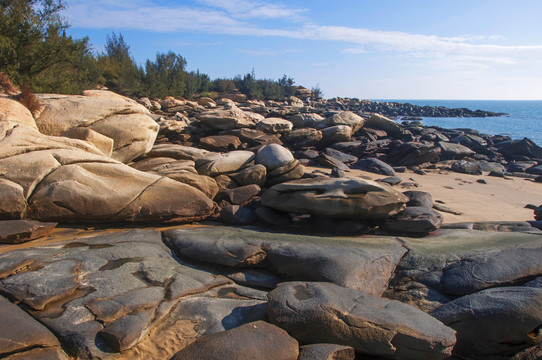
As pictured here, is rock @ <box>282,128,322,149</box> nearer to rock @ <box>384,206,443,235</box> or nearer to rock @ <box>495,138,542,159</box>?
rock @ <box>384,206,443,235</box>

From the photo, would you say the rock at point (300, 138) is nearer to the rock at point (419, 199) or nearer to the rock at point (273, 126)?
the rock at point (273, 126)

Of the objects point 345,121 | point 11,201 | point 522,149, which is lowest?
point 11,201

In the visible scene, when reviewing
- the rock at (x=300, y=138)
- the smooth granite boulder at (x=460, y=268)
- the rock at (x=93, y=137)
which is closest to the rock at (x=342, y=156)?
the rock at (x=300, y=138)

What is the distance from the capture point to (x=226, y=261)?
14.6 ft

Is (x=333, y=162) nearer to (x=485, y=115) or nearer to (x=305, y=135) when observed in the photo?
(x=305, y=135)

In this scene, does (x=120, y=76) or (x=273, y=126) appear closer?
(x=273, y=126)

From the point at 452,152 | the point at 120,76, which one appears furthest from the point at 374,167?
the point at 120,76

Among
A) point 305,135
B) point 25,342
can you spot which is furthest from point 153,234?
point 305,135

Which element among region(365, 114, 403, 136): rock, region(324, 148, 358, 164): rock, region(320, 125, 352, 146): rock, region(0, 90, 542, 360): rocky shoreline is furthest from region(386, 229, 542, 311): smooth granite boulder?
region(365, 114, 403, 136): rock

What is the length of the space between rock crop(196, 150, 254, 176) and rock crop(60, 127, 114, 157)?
70.3 inches

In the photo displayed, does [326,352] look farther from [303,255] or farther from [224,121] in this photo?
[224,121]

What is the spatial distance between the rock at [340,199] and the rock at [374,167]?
5.27m

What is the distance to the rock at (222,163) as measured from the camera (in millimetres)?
7784

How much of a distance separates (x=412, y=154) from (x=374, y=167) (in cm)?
261
